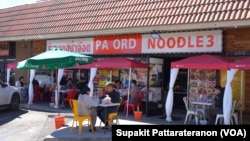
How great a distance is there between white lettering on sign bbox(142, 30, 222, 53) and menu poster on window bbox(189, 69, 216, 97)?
0.98m

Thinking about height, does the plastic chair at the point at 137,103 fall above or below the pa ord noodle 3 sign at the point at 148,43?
below

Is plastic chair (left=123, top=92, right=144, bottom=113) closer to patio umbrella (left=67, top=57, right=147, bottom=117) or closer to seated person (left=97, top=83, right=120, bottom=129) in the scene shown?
patio umbrella (left=67, top=57, right=147, bottom=117)

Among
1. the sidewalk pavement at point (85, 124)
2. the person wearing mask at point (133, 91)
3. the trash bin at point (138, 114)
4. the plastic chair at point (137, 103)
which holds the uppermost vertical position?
the person wearing mask at point (133, 91)

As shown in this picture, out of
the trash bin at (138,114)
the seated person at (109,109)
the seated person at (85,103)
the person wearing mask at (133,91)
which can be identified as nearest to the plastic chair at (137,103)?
the person wearing mask at (133,91)

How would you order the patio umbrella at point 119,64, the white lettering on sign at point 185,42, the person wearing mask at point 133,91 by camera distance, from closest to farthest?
the white lettering on sign at point 185,42 < the patio umbrella at point 119,64 < the person wearing mask at point 133,91

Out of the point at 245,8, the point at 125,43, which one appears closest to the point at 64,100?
the point at 125,43

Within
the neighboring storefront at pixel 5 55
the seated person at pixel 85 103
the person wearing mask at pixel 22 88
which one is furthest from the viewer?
the neighboring storefront at pixel 5 55

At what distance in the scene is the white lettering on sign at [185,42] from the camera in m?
13.0

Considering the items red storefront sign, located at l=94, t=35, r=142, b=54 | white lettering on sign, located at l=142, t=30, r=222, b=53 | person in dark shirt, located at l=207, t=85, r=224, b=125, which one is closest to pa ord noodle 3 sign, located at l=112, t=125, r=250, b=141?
person in dark shirt, located at l=207, t=85, r=224, b=125

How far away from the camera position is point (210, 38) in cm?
1312

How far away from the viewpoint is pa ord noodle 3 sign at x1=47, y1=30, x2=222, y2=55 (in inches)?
519

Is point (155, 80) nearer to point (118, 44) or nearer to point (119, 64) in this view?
point (119, 64)

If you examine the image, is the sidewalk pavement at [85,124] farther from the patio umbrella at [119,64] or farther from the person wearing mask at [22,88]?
the person wearing mask at [22,88]

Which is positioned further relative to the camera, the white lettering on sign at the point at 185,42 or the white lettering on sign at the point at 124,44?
the white lettering on sign at the point at 124,44
